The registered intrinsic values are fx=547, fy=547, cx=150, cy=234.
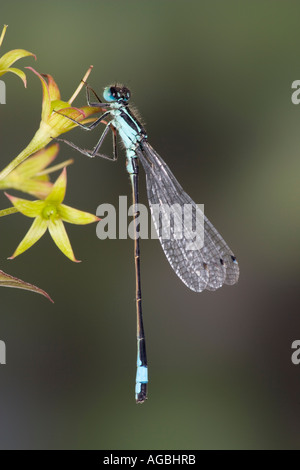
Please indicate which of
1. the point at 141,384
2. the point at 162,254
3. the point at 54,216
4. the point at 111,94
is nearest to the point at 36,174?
the point at 54,216

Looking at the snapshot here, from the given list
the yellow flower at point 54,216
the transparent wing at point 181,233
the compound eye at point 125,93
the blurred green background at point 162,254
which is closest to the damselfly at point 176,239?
the transparent wing at point 181,233

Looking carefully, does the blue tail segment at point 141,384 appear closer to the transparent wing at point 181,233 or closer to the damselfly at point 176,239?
the damselfly at point 176,239

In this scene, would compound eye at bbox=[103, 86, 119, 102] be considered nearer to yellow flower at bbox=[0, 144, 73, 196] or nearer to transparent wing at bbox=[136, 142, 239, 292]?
transparent wing at bbox=[136, 142, 239, 292]

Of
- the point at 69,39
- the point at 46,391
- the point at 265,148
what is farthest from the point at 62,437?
the point at 69,39

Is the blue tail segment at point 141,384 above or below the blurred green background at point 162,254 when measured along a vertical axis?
below

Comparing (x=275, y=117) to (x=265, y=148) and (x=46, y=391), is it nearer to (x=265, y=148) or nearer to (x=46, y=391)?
(x=265, y=148)

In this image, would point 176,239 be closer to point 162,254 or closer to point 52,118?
point 52,118

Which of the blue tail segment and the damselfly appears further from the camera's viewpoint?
the damselfly

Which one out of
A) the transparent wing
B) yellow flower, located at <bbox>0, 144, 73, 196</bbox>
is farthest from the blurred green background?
yellow flower, located at <bbox>0, 144, 73, 196</bbox>
